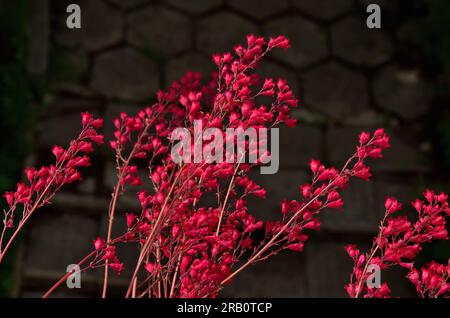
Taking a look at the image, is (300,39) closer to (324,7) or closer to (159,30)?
(324,7)

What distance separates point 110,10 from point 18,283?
3.26ft

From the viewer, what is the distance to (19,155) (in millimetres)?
1562

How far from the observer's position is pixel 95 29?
1.90 meters

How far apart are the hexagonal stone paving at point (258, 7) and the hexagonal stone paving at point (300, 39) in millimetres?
45

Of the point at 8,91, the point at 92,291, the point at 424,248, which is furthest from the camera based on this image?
the point at 8,91

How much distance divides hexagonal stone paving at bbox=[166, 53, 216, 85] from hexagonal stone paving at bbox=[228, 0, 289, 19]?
26 centimetres

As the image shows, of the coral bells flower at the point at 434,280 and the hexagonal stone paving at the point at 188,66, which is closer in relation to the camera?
the coral bells flower at the point at 434,280

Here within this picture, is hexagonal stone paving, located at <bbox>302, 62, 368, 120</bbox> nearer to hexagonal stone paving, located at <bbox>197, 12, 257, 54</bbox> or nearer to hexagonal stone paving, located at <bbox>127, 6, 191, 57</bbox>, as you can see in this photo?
hexagonal stone paving, located at <bbox>197, 12, 257, 54</bbox>

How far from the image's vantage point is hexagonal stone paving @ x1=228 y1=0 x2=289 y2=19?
6.54 feet

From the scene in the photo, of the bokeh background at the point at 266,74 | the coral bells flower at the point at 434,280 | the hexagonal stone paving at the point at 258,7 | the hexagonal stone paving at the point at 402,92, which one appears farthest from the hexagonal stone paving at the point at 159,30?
the coral bells flower at the point at 434,280

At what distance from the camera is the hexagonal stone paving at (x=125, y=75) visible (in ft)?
5.86

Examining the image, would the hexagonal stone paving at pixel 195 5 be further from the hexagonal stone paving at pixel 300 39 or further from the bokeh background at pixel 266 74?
the hexagonal stone paving at pixel 300 39
